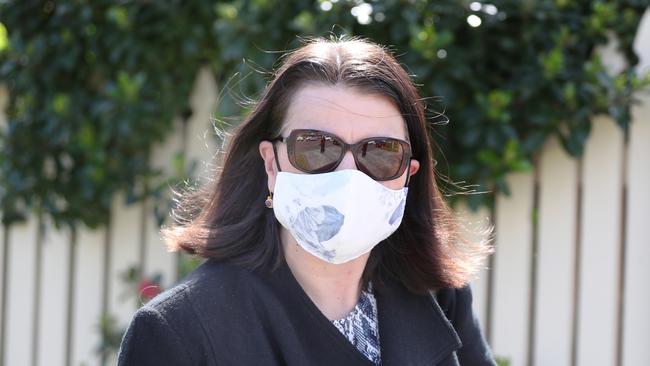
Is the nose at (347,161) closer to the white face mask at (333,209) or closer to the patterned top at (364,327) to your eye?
the white face mask at (333,209)

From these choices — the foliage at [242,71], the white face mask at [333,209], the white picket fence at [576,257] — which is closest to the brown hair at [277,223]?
the white face mask at [333,209]

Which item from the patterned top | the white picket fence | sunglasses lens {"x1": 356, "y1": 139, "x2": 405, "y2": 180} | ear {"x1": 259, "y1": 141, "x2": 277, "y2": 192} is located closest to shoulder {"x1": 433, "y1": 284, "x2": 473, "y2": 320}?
the patterned top

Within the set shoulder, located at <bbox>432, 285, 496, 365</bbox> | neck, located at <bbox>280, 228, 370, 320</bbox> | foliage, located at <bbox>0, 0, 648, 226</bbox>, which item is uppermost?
foliage, located at <bbox>0, 0, 648, 226</bbox>

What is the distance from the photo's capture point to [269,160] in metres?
2.06

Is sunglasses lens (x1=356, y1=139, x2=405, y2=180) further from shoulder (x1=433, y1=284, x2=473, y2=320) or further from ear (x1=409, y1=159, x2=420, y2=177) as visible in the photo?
shoulder (x1=433, y1=284, x2=473, y2=320)

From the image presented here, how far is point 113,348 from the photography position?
3.99m

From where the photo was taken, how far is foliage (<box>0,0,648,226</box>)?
10.7 ft

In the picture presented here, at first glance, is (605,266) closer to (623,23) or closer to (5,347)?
(623,23)

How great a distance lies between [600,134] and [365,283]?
5.09 feet

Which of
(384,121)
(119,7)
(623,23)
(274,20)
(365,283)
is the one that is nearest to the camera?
(384,121)

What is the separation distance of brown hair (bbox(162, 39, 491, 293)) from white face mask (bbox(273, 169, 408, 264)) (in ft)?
0.38

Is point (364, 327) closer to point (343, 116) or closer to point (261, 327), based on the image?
point (261, 327)

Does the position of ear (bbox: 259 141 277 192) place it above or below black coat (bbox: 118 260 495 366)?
above

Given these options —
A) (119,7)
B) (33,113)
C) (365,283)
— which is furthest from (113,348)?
(365,283)
